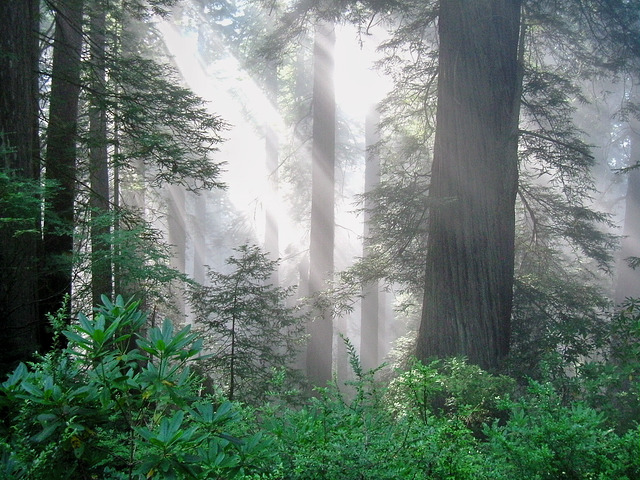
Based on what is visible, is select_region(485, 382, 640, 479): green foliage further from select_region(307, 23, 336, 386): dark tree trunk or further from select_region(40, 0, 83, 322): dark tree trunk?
select_region(307, 23, 336, 386): dark tree trunk

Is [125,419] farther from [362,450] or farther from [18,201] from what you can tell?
[18,201]

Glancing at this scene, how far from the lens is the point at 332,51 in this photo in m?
18.2

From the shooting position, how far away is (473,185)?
693cm

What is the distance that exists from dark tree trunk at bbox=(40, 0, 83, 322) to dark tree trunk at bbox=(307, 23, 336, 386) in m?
7.88

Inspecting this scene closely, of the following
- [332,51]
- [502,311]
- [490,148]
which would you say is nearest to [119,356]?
[502,311]

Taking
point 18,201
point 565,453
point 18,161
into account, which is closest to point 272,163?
point 18,161

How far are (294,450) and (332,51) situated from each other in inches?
694

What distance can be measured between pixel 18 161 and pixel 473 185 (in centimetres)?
557

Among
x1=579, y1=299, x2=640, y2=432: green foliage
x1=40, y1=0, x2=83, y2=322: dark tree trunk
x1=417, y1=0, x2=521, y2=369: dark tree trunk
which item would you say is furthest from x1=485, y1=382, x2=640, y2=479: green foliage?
x1=40, y1=0, x2=83, y2=322: dark tree trunk

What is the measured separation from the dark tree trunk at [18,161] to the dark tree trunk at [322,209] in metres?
9.11

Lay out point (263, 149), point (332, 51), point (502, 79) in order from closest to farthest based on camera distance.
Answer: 1. point (502, 79)
2. point (332, 51)
3. point (263, 149)

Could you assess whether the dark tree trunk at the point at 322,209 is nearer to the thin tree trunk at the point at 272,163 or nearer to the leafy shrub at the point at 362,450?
the thin tree trunk at the point at 272,163

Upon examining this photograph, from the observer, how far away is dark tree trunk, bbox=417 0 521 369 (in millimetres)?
6559

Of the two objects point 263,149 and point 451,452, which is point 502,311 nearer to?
point 451,452
